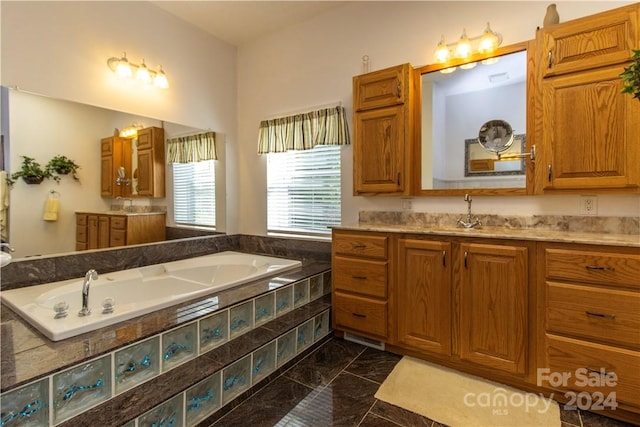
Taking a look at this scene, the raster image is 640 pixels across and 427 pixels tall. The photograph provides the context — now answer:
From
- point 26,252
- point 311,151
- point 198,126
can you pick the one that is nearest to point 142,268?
point 26,252

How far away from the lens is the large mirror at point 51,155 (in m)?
2.02

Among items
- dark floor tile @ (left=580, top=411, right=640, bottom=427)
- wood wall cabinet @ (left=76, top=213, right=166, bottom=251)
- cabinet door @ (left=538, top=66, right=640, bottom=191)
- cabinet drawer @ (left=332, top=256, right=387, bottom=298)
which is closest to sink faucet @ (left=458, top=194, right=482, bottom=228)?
cabinet door @ (left=538, top=66, right=640, bottom=191)

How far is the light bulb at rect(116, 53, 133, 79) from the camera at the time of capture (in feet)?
8.22

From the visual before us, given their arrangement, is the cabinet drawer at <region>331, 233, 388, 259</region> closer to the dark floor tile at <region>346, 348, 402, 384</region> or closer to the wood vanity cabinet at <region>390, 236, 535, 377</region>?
the wood vanity cabinet at <region>390, 236, 535, 377</region>

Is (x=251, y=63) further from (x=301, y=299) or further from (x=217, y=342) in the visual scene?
(x=217, y=342)

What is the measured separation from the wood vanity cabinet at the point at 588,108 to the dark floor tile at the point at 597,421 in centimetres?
126

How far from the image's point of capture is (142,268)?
263 centimetres

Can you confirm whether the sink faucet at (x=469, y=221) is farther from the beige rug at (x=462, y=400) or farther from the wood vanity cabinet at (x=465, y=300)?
the beige rug at (x=462, y=400)

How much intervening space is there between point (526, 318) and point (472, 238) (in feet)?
1.77

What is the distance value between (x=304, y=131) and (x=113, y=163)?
1690mm

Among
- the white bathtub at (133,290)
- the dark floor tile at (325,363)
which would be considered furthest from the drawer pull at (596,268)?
the white bathtub at (133,290)

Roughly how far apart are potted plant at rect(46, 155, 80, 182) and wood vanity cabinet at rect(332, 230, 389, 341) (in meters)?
2.04

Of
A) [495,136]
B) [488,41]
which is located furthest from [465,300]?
[488,41]

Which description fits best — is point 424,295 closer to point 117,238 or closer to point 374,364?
point 374,364
